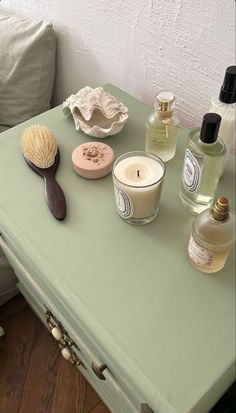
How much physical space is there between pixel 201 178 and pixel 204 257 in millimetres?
108

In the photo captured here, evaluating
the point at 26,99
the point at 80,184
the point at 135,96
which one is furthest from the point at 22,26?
the point at 80,184

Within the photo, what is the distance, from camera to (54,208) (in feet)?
1.64

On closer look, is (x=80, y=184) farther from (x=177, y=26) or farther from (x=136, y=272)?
(x=177, y=26)

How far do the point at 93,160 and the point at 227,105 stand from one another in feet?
0.66

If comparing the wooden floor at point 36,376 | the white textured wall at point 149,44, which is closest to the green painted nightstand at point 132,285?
the white textured wall at point 149,44

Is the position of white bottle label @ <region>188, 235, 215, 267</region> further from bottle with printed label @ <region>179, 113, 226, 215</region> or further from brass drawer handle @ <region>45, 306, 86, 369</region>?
brass drawer handle @ <region>45, 306, 86, 369</region>

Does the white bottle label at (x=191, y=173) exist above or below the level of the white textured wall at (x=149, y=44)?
below

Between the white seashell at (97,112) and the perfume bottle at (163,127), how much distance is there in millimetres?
71

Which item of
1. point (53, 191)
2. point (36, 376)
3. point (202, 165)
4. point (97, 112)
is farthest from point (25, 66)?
point (36, 376)

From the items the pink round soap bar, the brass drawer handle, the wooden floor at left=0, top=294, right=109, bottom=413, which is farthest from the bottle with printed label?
the wooden floor at left=0, top=294, right=109, bottom=413

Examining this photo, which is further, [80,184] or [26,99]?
[26,99]

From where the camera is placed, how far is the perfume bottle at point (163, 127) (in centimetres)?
52

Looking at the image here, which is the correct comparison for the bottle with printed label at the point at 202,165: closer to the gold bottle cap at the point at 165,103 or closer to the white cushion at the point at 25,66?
the gold bottle cap at the point at 165,103

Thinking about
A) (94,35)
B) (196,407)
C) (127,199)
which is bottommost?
(196,407)
